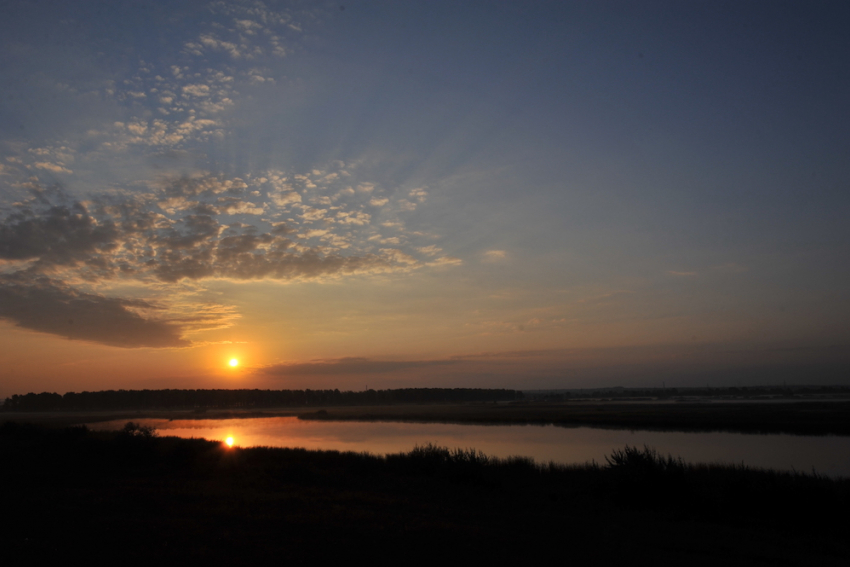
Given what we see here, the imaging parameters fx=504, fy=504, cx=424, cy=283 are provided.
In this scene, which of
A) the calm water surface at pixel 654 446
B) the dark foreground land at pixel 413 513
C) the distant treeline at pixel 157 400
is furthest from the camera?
the distant treeline at pixel 157 400

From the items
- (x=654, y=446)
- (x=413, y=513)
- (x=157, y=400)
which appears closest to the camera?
(x=413, y=513)

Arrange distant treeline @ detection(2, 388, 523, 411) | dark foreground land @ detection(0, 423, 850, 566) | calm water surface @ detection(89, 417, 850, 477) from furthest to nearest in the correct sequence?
distant treeline @ detection(2, 388, 523, 411) < calm water surface @ detection(89, 417, 850, 477) < dark foreground land @ detection(0, 423, 850, 566)

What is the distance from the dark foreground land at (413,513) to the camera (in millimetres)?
9156

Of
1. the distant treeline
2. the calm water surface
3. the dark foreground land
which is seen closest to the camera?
the dark foreground land

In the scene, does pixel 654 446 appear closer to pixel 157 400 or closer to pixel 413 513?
pixel 413 513

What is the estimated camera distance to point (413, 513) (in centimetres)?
1244

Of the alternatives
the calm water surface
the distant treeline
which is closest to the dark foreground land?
the calm water surface

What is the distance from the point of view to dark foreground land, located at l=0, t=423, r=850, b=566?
30.0ft

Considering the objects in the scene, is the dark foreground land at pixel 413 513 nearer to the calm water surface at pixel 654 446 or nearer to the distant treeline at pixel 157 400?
the calm water surface at pixel 654 446

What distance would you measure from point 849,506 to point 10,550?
1799cm

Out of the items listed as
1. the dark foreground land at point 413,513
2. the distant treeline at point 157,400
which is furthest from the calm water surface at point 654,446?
the distant treeline at point 157,400

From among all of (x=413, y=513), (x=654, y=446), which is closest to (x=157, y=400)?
→ (x=654, y=446)

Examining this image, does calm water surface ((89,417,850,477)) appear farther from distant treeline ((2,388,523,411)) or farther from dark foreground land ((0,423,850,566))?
distant treeline ((2,388,523,411))

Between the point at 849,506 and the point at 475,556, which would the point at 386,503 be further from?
the point at 849,506
